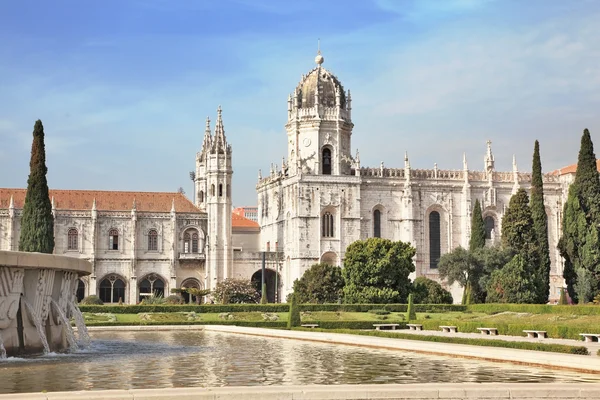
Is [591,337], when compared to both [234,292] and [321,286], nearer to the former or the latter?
[321,286]

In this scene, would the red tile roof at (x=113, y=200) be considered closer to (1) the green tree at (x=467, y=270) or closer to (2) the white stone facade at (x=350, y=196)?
(2) the white stone facade at (x=350, y=196)

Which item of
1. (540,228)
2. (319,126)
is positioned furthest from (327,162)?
(540,228)

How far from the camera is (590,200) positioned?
192 feet

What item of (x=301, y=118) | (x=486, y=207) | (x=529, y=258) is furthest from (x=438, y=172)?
(x=529, y=258)

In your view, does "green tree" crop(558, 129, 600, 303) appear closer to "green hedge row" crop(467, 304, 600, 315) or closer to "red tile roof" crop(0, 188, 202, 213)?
→ "green hedge row" crop(467, 304, 600, 315)

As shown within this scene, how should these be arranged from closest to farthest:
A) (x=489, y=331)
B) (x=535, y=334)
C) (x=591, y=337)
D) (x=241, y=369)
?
(x=241, y=369)
(x=591, y=337)
(x=535, y=334)
(x=489, y=331)

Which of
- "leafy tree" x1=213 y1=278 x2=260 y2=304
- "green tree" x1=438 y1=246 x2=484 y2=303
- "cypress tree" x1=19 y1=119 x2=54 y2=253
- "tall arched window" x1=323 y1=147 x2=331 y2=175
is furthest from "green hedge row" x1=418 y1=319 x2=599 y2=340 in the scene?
"tall arched window" x1=323 y1=147 x2=331 y2=175

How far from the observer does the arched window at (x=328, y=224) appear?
78.4 m

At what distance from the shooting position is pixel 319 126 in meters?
80.4

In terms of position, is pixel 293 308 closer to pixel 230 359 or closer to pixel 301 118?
pixel 230 359

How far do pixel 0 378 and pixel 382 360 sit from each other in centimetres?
884

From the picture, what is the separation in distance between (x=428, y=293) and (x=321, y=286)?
7.41 metres

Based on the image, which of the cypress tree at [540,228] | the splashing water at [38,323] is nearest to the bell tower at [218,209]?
the cypress tree at [540,228]

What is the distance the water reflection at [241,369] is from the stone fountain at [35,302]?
1.84 feet
